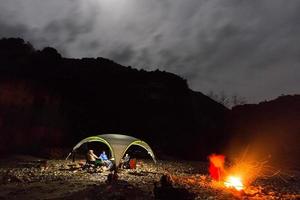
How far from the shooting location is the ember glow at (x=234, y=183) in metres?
17.8

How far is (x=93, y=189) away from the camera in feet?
50.3

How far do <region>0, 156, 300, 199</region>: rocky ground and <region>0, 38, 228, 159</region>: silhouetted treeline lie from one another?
52.0ft

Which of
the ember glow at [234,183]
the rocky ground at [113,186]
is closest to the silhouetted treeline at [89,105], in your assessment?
the rocky ground at [113,186]

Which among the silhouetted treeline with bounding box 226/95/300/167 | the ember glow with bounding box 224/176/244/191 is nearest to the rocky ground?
the ember glow with bounding box 224/176/244/191

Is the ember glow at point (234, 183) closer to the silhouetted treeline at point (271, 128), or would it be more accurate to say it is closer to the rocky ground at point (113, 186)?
A: the rocky ground at point (113, 186)

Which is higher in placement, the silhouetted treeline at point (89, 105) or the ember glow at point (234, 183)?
the silhouetted treeline at point (89, 105)

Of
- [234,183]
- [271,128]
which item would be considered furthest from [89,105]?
[234,183]

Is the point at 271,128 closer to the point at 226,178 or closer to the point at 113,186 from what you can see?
the point at 226,178

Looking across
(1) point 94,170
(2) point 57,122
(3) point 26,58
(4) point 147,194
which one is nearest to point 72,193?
(4) point 147,194

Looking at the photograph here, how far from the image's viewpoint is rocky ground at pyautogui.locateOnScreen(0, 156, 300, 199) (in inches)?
559

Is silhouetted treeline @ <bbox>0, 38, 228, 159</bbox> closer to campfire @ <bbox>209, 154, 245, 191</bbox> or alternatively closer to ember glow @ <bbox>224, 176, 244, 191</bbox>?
campfire @ <bbox>209, 154, 245, 191</bbox>

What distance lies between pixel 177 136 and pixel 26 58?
896 inches

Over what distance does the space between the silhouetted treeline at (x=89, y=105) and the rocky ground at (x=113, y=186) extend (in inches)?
623

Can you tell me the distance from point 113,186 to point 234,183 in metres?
7.05
